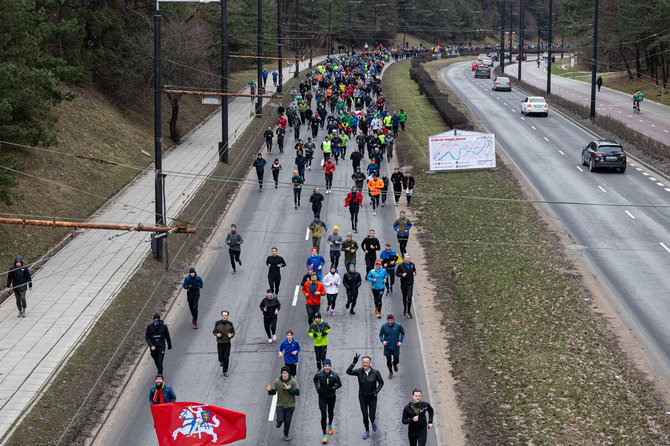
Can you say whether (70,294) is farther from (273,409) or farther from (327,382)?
(327,382)

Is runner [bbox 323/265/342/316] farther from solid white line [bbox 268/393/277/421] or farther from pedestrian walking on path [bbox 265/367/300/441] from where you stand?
pedestrian walking on path [bbox 265/367/300/441]

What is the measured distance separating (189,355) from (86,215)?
13.7 meters

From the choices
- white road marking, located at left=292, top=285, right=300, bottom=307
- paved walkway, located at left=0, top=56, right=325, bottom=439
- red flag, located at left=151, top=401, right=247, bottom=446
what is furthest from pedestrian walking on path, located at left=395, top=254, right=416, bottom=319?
red flag, located at left=151, top=401, right=247, bottom=446

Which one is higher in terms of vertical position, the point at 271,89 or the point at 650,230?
the point at 271,89

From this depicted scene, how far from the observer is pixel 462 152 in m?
40.8

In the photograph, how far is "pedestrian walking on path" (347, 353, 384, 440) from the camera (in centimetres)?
1631

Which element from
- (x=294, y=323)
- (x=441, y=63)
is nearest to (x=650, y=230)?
(x=294, y=323)

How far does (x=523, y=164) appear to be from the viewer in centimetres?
4422

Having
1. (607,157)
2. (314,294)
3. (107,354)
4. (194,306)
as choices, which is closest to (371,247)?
(314,294)

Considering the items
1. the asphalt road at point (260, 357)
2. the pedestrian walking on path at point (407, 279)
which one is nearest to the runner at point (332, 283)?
the asphalt road at point (260, 357)

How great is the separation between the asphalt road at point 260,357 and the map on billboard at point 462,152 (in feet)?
30.8

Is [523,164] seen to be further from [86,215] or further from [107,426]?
[107,426]

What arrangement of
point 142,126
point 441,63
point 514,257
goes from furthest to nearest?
1. point 441,63
2. point 142,126
3. point 514,257

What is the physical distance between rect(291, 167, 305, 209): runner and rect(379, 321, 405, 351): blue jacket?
15.3 m
